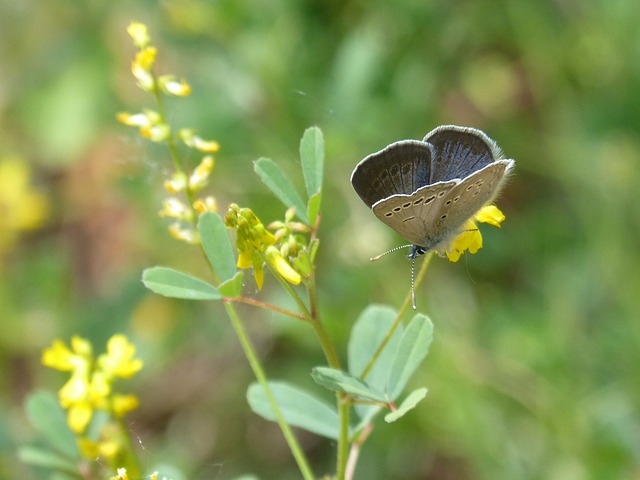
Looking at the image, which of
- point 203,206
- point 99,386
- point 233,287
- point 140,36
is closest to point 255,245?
point 233,287

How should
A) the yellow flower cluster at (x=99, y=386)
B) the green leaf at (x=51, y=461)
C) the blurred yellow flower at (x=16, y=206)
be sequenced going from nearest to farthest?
the yellow flower cluster at (x=99, y=386) → the green leaf at (x=51, y=461) → the blurred yellow flower at (x=16, y=206)

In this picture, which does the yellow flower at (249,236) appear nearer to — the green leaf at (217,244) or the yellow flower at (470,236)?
the green leaf at (217,244)

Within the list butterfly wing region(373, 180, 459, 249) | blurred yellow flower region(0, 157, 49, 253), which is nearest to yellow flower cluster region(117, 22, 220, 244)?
butterfly wing region(373, 180, 459, 249)

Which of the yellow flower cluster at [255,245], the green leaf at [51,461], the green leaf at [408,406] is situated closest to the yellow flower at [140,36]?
the yellow flower cluster at [255,245]

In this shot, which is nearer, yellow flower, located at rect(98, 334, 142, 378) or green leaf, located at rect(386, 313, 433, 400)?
green leaf, located at rect(386, 313, 433, 400)

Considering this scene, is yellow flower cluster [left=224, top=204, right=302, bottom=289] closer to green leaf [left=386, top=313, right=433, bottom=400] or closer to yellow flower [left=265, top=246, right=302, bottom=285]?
yellow flower [left=265, top=246, right=302, bottom=285]
